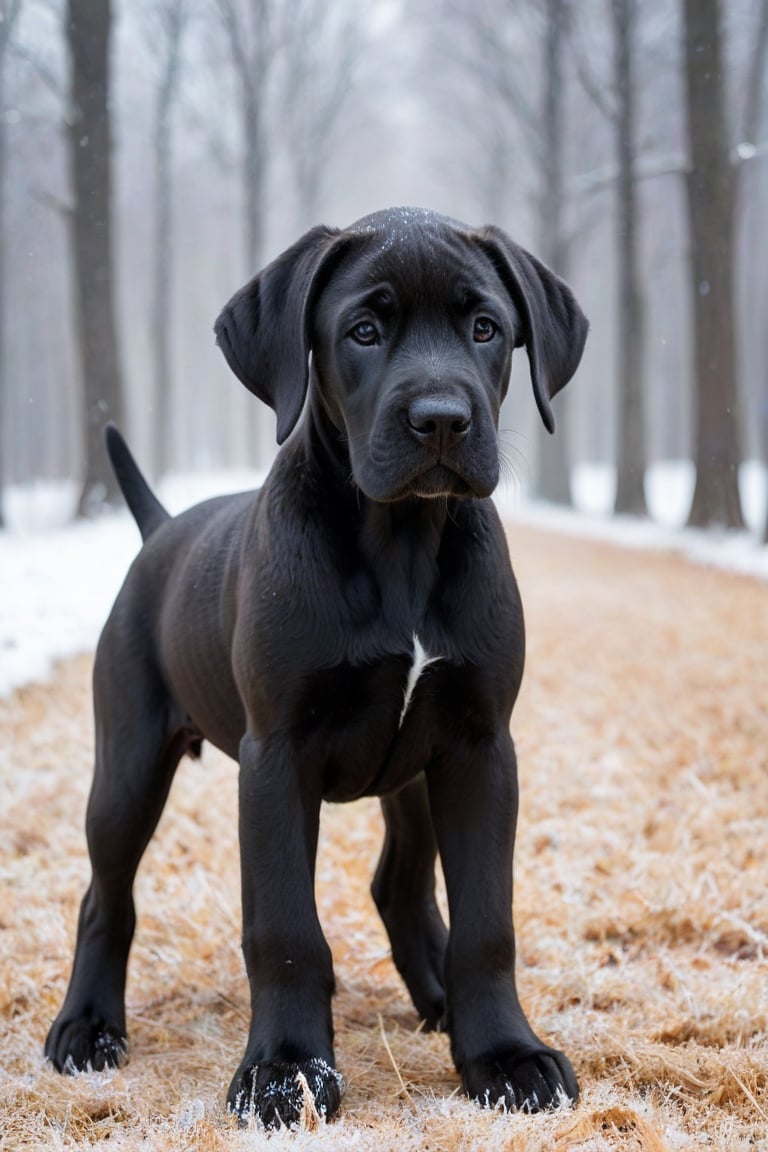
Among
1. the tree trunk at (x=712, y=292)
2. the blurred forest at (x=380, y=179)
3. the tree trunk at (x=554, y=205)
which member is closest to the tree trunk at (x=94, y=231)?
the blurred forest at (x=380, y=179)

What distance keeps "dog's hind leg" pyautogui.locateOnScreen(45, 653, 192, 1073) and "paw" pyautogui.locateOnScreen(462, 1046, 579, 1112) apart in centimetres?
99

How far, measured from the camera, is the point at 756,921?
12.3 feet

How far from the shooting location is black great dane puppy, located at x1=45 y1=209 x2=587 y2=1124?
252 centimetres

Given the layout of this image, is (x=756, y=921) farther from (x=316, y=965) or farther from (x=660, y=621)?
(x=660, y=621)

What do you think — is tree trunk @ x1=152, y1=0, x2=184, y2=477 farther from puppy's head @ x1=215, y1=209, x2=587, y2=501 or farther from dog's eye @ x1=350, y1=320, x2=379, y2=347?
dog's eye @ x1=350, y1=320, x2=379, y2=347

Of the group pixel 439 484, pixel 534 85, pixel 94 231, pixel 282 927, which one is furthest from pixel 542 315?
pixel 534 85

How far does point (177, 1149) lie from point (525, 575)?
9.83 m

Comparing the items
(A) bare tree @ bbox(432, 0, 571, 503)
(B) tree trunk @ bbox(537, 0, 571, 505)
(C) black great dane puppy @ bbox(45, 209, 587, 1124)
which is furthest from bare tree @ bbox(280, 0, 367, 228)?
(C) black great dane puppy @ bbox(45, 209, 587, 1124)

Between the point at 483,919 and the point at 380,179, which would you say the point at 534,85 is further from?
the point at 483,919

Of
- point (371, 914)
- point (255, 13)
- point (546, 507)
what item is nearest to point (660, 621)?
point (371, 914)

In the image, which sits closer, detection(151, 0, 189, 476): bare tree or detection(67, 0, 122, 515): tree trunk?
detection(67, 0, 122, 515): tree trunk

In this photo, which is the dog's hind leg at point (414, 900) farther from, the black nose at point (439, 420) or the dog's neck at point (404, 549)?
the black nose at point (439, 420)

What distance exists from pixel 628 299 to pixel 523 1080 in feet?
56.1

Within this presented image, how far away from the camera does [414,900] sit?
3.28 meters
